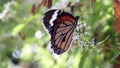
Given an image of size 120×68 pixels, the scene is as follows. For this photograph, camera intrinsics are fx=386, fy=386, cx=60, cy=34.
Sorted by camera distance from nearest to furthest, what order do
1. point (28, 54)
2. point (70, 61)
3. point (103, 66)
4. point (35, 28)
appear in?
point (103, 66)
point (70, 61)
point (35, 28)
point (28, 54)

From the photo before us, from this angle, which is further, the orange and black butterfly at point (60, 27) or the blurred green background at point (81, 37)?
the blurred green background at point (81, 37)

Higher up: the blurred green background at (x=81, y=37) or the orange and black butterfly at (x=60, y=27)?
the blurred green background at (x=81, y=37)

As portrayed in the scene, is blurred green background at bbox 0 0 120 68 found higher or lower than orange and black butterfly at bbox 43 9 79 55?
higher

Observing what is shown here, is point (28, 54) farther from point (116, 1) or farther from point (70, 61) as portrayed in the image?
point (116, 1)

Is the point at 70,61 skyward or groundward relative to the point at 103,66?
skyward

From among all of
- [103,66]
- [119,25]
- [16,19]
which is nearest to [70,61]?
[103,66]
